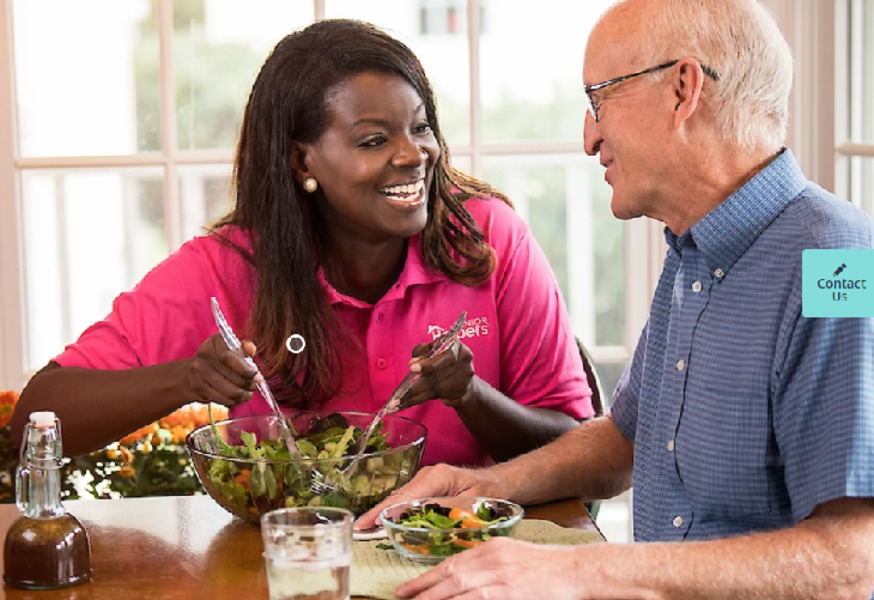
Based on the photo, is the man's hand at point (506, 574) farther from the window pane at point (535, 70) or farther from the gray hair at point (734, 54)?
the window pane at point (535, 70)

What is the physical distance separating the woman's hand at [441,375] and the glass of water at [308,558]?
1.94 feet

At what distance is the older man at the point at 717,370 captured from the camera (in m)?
1.44

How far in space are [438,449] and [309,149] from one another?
22.4 inches

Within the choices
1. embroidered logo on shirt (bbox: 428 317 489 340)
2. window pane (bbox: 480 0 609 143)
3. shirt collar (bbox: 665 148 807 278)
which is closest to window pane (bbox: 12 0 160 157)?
window pane (bbox: 480 0 609 143)

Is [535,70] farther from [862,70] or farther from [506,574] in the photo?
[506,574]

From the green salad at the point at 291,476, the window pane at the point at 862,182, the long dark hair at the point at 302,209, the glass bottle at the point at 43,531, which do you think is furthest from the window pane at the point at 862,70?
the glass bottle at the point at 43,531

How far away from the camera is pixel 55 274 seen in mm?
3475

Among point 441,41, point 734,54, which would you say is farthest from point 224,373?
point 441,41

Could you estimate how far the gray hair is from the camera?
166 centimetres

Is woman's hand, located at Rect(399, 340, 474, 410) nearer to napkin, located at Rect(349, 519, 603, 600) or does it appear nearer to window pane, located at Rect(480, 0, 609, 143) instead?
napkin, located at Rect(349, 519, 603, 600)

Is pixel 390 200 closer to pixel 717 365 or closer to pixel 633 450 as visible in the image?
pixel 633 450

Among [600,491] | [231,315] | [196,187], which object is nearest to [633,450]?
[600,491]

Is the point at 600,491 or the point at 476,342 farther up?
the point at 476,342

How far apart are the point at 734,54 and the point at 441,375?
2.11ft
